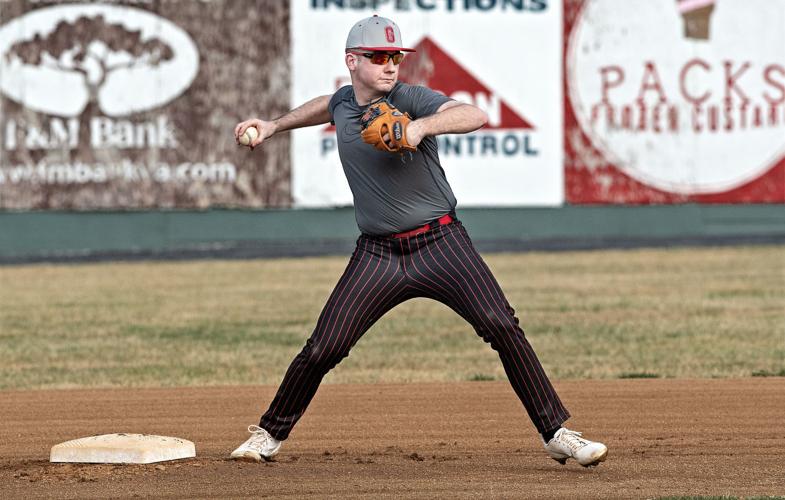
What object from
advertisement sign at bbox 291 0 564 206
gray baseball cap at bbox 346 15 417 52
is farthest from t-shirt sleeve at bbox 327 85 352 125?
advertisement sign at bbox 291 0 564 206

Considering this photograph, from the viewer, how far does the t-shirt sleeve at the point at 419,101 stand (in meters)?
6.46

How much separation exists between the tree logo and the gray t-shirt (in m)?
17.4

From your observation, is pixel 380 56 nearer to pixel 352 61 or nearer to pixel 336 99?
pixel 352 61

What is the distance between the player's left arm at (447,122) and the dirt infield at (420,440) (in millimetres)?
1530

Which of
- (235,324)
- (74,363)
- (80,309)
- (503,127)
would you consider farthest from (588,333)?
(503,127)

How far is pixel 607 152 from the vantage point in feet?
80.7

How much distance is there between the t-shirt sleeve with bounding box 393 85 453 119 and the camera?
21.2 feet

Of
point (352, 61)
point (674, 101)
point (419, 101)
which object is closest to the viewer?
point (419, 101)

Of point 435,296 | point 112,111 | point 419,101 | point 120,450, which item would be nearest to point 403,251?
point 435,296

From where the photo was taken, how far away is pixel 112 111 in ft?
77.3

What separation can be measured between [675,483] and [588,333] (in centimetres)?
779

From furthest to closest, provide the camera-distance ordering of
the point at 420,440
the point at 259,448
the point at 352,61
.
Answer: the point at 420,440
the point at 259,448
the point at 352,61

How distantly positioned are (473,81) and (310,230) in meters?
3.62

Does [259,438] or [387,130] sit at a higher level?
[387,130]
